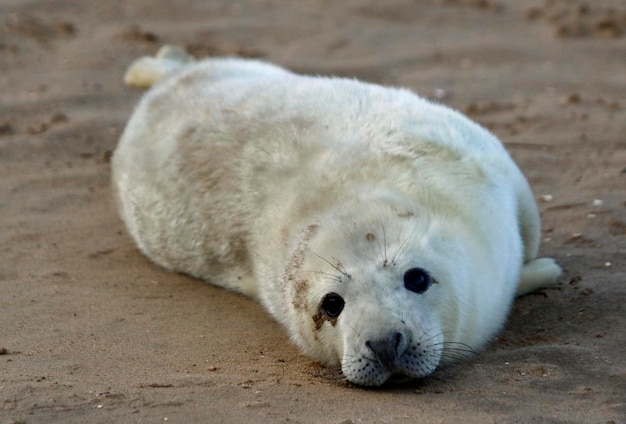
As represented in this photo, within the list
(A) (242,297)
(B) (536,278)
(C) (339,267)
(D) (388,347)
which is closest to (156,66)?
(A) (242,297)

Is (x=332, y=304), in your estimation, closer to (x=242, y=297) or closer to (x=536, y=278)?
(x=242, y=297)

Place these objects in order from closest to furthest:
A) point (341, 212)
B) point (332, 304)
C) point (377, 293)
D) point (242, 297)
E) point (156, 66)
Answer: point (377, 293) < point (332, 304) < point (341, 212) < point (242, 297) < point (156, 66)

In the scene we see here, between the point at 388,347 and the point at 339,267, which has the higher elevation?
the point at 339,267

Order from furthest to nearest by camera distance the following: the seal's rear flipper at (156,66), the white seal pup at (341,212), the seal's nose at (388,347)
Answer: the seal's rear flipper at (156,66) → the white seal pup at (341,212) → the seal's nose at (388,347)

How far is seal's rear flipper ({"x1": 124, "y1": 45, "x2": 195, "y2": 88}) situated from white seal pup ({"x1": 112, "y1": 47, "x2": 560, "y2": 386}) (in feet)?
4.28

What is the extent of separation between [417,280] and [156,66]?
356cm

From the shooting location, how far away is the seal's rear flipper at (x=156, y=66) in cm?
671

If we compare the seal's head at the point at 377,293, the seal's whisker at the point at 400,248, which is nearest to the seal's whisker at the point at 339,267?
the seal's head at the point at 377,293

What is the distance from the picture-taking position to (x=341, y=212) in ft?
13.0

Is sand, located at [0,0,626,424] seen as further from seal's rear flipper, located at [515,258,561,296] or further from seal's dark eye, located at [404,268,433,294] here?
seal's dark eye, located at [404,268,433,294]

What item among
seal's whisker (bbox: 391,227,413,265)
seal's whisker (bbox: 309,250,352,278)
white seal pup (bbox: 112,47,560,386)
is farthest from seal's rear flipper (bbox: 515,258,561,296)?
seal's whisker (bbox: 309,250,352,278)

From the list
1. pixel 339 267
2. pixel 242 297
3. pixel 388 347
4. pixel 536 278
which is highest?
pixel 339 267

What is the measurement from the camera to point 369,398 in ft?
11.6

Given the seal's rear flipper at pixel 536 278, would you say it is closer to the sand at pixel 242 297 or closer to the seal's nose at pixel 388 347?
the sand at pixel 242 297
